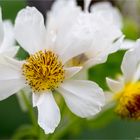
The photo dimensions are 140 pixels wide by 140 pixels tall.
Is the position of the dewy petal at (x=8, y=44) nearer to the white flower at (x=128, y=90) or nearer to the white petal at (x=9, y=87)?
the white petal at (x=9, y=87)

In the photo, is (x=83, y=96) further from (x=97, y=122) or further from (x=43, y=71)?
(x=97, y=122)

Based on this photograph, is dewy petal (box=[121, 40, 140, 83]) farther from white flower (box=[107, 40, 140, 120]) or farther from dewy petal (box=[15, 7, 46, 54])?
dewy petal (box=[15, 7, 46, 54])

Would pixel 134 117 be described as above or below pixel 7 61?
below

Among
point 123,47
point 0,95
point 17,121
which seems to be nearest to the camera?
point 0,95

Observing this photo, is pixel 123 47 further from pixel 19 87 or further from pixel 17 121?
pixel 17 121

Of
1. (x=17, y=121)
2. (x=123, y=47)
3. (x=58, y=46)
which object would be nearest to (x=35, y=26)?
(x=58, y=46)

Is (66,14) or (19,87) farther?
(66,14)

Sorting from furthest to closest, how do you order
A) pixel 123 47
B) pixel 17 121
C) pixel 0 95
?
1. pixel 17 121
2. pixel 123 47
3. pixel 0 95
